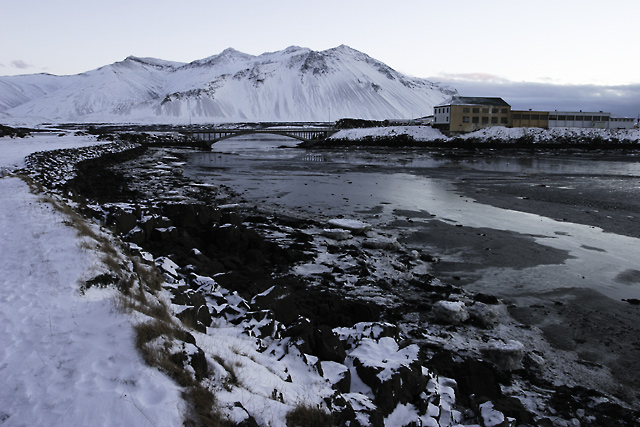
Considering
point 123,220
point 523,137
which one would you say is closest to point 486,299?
point 123,220

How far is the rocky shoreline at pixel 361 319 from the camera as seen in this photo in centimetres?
552

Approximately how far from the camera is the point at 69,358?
14.6 ft

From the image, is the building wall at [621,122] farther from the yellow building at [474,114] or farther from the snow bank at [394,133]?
the snow bank at [394,133]

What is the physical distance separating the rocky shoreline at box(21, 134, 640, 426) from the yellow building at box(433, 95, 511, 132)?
75827 mm

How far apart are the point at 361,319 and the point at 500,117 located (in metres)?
87.5

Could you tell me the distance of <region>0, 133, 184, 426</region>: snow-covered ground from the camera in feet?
12.2

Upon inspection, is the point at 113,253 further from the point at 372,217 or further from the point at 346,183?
the point at 346,183

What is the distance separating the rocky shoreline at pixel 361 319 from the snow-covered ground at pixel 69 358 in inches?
24.2

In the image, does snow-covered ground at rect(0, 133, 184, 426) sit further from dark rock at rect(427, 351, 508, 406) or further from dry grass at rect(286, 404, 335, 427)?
dark rock at rect(427, 351, 508, 406)

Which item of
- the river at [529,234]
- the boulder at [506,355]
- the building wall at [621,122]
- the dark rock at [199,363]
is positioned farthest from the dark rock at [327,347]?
the building wall at [621,122]

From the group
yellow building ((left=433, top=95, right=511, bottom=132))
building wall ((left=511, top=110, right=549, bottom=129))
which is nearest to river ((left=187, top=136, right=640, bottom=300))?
yellow building ((left=433, top=95, right=511, bottom=132))

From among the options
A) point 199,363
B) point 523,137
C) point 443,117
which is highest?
point 443,117

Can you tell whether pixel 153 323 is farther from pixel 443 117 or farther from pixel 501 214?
pixel 443 117

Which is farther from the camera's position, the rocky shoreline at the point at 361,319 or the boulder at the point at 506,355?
the boulder at the point at 506,355
